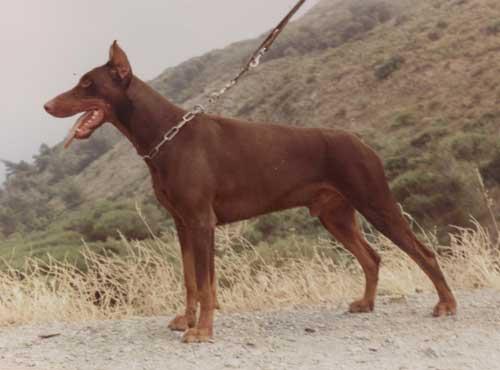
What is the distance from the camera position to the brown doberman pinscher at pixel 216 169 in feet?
18.1

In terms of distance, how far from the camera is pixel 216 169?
5.66 metres

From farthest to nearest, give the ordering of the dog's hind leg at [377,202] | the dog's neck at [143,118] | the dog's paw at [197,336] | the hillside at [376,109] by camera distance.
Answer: the hillside at [376,109] → the dog's hind leg at [377,202] → the dog's neck at [143,118] → the dog's paw at [197,336]

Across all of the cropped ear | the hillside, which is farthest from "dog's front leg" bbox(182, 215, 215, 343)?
the hillside

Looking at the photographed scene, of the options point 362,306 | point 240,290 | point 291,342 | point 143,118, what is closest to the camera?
point 291,342

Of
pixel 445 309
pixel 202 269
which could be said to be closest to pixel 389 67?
pixel 445 309

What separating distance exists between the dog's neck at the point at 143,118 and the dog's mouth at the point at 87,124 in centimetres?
18

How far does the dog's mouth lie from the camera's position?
5.56 metres

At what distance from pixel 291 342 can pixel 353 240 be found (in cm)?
161

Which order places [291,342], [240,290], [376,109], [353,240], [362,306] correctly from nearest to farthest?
[291,342], [362,306], [353,240], [240,290], [376,109]

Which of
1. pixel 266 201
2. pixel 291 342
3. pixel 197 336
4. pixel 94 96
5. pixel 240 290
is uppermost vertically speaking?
pixel 94 96

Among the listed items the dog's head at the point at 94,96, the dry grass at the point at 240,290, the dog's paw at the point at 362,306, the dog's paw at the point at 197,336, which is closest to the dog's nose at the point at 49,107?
the dog's head at the point at 94,96

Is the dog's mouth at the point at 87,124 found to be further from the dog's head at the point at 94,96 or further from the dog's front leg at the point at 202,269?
the dog's front leg at the point at 202,269

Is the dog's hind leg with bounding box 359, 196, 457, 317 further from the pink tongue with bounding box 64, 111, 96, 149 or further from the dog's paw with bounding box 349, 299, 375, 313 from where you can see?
the pink tongue with bounding box 64, 111, 96, 149

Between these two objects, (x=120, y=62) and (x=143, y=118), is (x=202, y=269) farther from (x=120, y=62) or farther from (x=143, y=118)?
(x=120, y=62)
